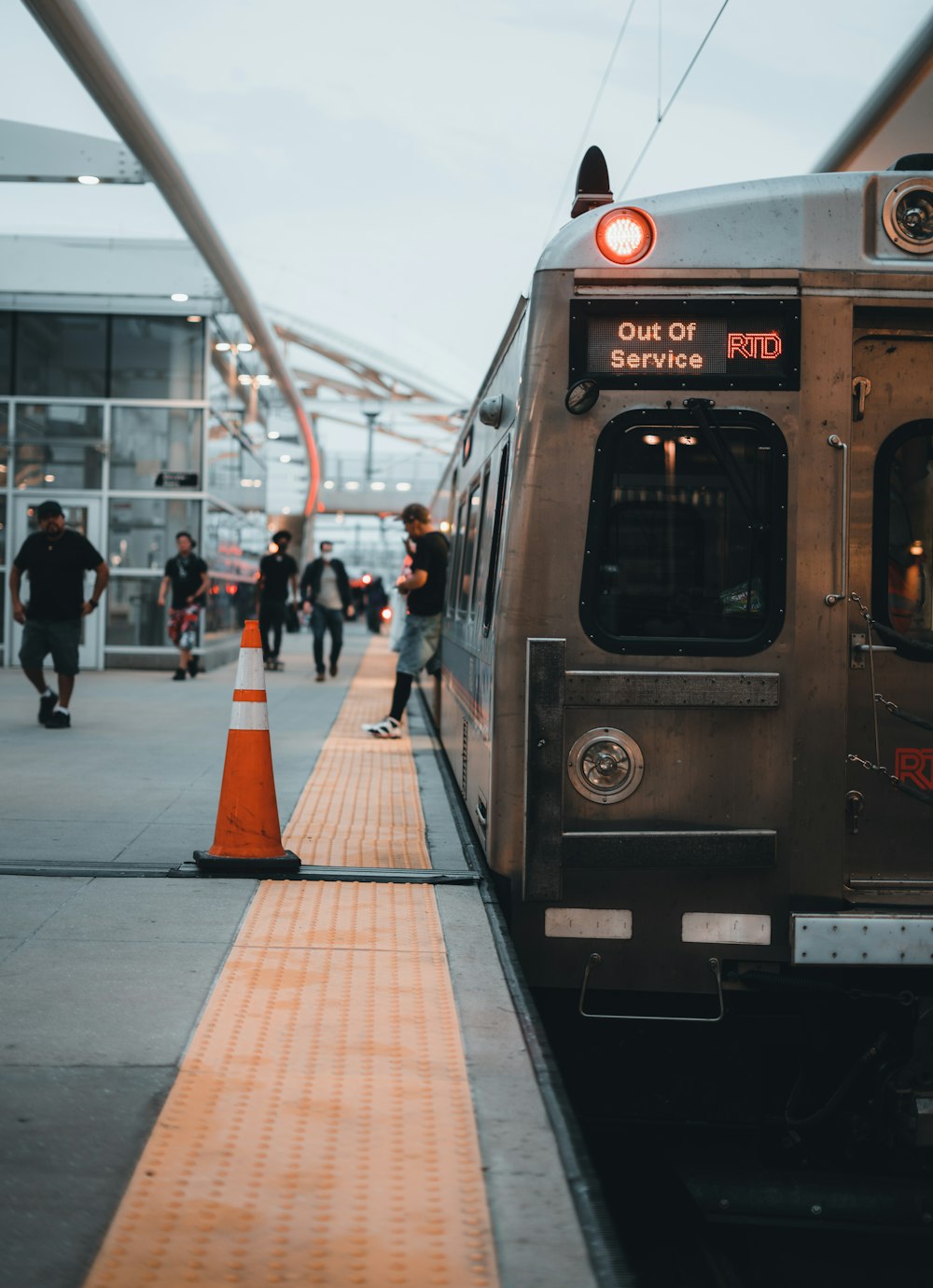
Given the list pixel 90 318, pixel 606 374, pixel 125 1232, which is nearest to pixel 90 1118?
pixel 125 1232

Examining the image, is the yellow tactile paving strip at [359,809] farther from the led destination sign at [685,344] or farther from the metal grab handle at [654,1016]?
the led destination sign at [685,344]

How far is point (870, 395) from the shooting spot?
4.41 metres

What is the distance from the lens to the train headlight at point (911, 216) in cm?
428

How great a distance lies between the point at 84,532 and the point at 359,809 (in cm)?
1280

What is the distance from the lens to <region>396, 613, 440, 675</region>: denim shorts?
10969 mm

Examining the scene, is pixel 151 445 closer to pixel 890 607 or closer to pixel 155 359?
pixel 155 359

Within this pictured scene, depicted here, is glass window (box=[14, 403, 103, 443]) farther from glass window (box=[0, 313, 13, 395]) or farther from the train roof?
the train roof

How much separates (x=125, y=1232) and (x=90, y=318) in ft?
61.0

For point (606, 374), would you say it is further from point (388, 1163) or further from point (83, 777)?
point (83, 777)

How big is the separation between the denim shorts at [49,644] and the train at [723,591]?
7.66 m

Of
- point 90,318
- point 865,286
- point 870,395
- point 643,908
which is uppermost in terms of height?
point 90,318

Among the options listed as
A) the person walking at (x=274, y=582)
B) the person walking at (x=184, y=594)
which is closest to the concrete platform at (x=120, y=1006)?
the person walking at (x=184, y=594)

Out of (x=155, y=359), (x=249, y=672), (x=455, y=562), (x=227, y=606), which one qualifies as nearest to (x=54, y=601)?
(x=455, y=562)

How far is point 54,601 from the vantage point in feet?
37.1
